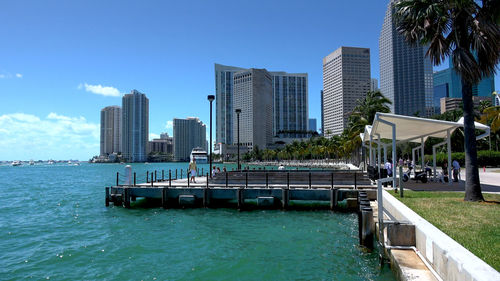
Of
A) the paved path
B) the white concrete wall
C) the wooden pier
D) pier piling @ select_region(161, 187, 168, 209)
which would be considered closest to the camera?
the white concrete wall

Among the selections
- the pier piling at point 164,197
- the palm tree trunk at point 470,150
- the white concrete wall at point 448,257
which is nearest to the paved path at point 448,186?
the palm tree trunk at point 470,150

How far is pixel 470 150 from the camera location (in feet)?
43.6

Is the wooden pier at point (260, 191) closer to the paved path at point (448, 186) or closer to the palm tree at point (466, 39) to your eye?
the paved path at point (448, 186)

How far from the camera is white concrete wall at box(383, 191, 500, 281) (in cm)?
491

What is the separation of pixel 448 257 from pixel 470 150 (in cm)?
917

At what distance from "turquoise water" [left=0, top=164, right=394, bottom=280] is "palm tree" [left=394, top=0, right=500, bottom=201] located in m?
5.97

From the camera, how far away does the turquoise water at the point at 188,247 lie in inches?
388

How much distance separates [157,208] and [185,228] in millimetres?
6873

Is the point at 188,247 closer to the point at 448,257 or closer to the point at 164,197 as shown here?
the point at 448,257

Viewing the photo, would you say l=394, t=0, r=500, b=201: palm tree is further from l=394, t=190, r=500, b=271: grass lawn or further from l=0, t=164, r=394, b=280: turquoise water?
l=0, t=164, r=394, b=280: turquoise water

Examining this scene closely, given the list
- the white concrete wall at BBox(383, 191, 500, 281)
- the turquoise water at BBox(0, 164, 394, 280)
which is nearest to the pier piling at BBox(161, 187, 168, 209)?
the turquoise water at BBox(0, 164, 394, 280)

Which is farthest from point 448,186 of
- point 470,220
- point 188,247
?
point 188,247

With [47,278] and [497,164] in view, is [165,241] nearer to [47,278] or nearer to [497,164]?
[47,278]

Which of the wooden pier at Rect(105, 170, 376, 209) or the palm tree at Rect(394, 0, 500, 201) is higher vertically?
the palm tree at Rect(394, 0, 500, 201)
